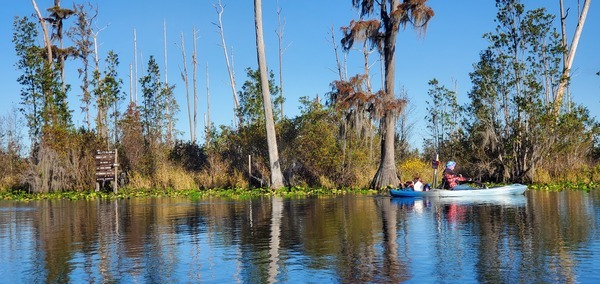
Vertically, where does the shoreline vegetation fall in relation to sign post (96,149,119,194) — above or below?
below

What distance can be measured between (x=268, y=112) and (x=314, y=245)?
22.1 meters

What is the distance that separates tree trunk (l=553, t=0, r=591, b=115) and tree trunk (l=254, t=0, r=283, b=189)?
14131 mm

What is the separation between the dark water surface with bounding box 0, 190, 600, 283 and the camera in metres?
9.47

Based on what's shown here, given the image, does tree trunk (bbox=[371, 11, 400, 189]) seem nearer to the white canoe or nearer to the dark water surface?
the white canoe

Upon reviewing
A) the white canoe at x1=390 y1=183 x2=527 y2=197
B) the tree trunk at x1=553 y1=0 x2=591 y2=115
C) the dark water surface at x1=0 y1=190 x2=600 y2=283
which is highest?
the tree trunk at x1=553 y1=0 x2=591 y2=115

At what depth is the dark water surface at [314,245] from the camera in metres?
9.47

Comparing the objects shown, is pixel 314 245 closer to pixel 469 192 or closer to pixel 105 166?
pixel 469 192

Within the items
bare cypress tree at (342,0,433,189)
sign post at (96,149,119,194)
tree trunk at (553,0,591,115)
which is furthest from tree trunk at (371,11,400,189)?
sign post at (96,149,119,194)

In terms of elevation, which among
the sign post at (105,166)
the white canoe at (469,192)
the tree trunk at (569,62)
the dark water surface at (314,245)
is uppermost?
the tree trunk at (569,62)

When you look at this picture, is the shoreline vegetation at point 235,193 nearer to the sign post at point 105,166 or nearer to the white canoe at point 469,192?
the sign post at point 105,166

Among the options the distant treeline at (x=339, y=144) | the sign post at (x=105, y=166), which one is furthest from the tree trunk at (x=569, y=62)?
the sign post at (x=105, y=166)

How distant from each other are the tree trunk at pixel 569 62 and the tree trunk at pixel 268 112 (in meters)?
14.1

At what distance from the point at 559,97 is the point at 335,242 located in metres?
25.6

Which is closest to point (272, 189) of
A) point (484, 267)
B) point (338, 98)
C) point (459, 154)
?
point (338, 98)
